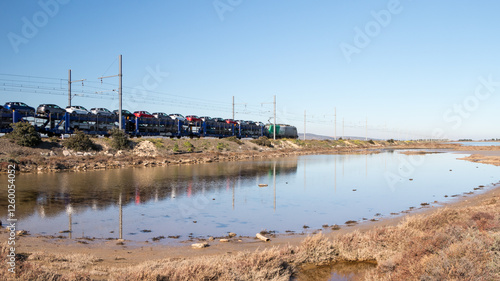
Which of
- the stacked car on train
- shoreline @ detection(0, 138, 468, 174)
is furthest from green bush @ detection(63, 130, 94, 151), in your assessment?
the stacked car on train

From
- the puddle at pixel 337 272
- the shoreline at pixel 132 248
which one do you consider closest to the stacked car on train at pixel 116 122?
the shoreline at pixel 132 248

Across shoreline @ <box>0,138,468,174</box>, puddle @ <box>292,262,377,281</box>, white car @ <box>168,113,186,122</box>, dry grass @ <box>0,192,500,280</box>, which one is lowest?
puddle @ <box>292,262,377,281</box>

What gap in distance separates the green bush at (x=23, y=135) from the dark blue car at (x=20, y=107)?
12.2ft

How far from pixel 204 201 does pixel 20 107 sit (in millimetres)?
35180

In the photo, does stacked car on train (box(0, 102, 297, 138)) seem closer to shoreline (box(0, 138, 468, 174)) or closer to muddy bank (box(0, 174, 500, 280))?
shoreline (box(0, 138, 468, 174))

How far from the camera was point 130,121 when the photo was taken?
5606 centimetres

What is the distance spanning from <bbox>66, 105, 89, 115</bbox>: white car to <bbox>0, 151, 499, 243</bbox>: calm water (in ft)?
62.8

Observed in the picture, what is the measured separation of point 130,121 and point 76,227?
45.0 meters

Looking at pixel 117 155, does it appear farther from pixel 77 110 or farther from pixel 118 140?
pixel 77 110

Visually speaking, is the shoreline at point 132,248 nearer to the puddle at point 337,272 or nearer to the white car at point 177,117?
the puddle at point 337,272

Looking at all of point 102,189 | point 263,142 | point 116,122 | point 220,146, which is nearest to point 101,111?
point 116,122

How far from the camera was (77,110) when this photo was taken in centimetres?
4788

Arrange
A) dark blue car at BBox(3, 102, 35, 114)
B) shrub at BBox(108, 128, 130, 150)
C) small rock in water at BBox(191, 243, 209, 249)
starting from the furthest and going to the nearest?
shrub at BBox(108, 128, 130, 150)
dark blue car at BBox(3, 102, 35, 114)
small rock in water at BBox(191, 243, 209, 249)

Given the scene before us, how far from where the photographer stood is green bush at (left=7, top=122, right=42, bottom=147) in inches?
1497
